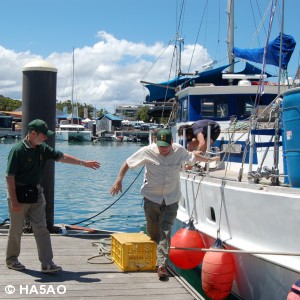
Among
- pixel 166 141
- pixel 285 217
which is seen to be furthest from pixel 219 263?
pixel 166 141

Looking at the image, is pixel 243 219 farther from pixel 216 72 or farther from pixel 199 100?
pixel 216 72

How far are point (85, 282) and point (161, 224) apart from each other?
1.18 meters

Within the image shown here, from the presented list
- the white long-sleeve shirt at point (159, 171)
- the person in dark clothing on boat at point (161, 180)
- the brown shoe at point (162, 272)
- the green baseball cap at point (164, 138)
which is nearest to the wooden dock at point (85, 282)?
the brown shoe at point (162, 272)

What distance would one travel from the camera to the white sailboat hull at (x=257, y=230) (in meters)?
6.10

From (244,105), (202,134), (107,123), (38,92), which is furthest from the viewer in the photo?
(107,123)

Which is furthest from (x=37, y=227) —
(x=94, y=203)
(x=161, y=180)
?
(x=94, y=203)

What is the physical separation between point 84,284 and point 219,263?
1.72 m

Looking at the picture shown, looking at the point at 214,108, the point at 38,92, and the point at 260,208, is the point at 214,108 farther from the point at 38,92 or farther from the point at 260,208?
the point at 260,208

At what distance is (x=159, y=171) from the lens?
679cm

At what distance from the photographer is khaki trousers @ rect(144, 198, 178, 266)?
21.7 feet

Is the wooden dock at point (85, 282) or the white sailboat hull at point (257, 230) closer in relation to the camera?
the wooden dock at point (85, 282)

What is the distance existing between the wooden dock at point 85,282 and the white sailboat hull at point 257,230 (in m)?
1.01

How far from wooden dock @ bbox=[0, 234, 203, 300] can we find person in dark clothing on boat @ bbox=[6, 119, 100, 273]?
237mm

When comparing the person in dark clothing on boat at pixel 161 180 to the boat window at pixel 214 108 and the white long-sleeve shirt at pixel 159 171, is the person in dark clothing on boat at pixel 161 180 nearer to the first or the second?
the white long-sleeve shirt at pixel 159 171
